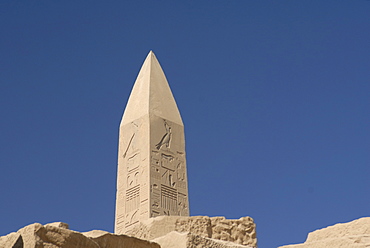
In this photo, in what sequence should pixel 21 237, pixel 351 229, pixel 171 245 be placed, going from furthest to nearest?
pixel 351 229 < pixel 171 245 < pixel 21 237

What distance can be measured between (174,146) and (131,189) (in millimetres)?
987

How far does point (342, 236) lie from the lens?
5.51 metres

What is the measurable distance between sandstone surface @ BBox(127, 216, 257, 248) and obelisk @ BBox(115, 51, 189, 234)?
164 inches

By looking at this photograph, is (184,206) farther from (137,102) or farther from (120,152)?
(137,102)

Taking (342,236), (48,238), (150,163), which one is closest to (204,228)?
(342,236)

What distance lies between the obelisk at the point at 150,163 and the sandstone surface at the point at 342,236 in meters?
4.99

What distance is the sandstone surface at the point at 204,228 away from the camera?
5871 mm

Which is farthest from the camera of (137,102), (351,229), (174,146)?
(137,102)

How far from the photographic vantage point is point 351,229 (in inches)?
220

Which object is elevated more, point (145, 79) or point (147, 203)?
point (145, 79)

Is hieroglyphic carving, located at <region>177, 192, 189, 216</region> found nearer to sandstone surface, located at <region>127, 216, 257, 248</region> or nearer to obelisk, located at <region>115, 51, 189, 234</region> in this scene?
obelisk, located at <region>115, 51, 189, 234</region>

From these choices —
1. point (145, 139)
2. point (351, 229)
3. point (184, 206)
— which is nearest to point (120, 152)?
point (145, 139)

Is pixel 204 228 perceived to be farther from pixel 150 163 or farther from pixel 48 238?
pixel 150 163

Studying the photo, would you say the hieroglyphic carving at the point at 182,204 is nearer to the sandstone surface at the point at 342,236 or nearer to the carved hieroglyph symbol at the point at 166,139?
the carved hieroglyph symbol at the point at 166,139
